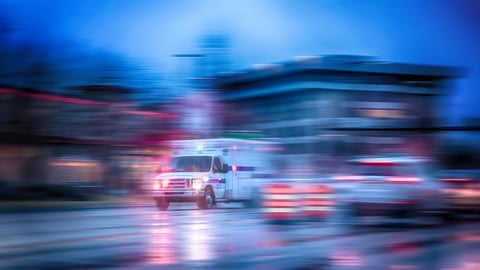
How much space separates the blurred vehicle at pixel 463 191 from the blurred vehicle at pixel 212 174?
23.7 feet

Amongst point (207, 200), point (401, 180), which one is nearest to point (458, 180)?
point (401, 180)

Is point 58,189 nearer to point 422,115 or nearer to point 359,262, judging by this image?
point 359,262

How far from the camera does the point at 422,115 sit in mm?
58125

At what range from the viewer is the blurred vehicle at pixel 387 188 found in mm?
16344

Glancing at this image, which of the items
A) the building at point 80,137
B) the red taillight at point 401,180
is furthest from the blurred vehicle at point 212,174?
the building at point 80,137

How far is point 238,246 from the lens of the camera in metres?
11.4

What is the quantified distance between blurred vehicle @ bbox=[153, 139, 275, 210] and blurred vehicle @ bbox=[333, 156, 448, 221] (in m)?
8.52

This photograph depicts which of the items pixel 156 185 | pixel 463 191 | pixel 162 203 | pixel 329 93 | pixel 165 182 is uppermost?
pixel 329 93

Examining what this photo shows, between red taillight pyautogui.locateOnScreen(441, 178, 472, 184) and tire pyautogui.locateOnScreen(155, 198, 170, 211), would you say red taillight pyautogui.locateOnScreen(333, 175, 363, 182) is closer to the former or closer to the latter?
red taillight pyautogui.locateOnScreen(441, 178, 472, 184)

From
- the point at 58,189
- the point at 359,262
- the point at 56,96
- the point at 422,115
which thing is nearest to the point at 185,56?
the point at 56,96

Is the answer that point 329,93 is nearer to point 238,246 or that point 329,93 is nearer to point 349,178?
point 349,178

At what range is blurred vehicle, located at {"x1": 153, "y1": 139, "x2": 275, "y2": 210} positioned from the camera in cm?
2528

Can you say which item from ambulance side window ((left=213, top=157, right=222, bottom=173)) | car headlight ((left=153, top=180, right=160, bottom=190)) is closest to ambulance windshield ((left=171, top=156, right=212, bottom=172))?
ambulance side window ((left=213, top=157, right=222, bottom=173))

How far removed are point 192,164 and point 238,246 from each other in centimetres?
1462
